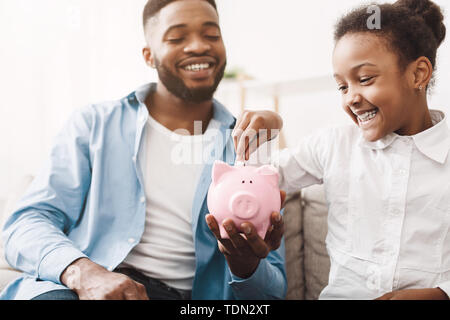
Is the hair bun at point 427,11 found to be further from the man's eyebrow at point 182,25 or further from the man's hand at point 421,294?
the man's hand at point 421,294

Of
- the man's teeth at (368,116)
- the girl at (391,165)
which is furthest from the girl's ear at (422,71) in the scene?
the man's teeth at (368,116)

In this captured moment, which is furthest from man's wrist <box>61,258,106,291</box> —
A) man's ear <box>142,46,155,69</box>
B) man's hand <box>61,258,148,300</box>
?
man's ear <box>142,46,155,69</box>

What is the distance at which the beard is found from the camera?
3.05ft

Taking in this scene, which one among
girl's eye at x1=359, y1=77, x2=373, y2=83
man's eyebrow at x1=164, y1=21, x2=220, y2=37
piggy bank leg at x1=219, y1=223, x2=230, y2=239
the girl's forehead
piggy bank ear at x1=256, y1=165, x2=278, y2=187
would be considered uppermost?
man's eyebrow at x1=164, y1=21, x2=220, y2=37

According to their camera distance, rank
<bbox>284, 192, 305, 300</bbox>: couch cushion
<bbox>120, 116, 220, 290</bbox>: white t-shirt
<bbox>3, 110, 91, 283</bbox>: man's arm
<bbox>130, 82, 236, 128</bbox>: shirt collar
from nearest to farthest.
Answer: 1. <bbox>3, 110, 91, 283</bbox>: man's arm
2. <bbox>120, 116, 220, 290</bbox>: white t-shirt
3. <bbox>130, 82, 236, 128</bbox>: shirt collar
4. <bbox>284, 192, 305, 300</bbox>: couch cushion

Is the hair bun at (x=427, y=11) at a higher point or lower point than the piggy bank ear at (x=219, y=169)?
higher

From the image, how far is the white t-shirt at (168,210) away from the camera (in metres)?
0.84

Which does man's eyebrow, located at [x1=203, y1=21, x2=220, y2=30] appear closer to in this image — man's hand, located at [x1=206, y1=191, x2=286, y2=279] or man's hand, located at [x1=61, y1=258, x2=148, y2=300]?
man's hand, located at [x1=206, y1=191, x2=286, y2=279]

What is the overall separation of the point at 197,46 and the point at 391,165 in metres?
0.53

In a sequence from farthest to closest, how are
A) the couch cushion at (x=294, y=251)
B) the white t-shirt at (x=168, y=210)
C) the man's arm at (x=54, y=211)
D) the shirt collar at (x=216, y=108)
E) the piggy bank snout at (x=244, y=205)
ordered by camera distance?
the couch cushion at (x=294, y=251) → the shirt collar at (x=216, y=108) → the white t-shirt at (x=168, y=210) → the man's arm at (x=54, y=211) → the piggy bank snout at (x=244, y=205)

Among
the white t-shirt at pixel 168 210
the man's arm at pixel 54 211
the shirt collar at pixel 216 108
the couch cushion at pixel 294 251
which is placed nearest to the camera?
the man's arm at pixel 54 211

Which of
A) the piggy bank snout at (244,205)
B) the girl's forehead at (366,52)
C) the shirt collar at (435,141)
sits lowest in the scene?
the piggy bank snout at (244,205)
